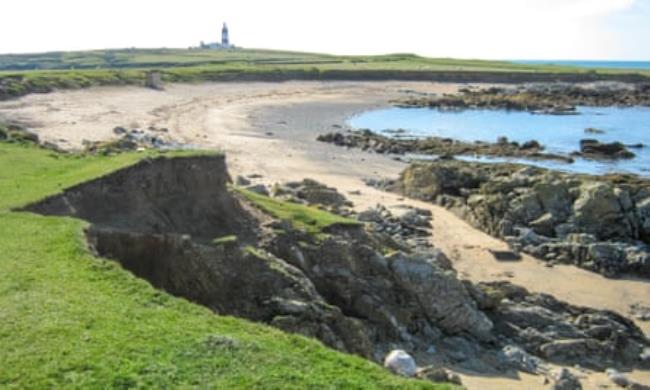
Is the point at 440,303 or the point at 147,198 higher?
the point at 147,198

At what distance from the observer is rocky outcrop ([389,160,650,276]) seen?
29219 millimetres

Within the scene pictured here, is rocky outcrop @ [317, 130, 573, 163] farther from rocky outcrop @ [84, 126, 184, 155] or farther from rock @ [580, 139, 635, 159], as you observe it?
rocky outcrop @ [84, 126, 184, 155]

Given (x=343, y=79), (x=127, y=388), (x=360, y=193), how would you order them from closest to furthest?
(x=127, y=388), (x=360, y=193), (x=343, y=79)

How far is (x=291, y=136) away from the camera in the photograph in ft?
210

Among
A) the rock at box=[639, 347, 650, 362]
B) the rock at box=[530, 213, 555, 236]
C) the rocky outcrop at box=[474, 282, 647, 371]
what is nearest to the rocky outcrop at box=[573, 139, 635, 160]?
the rock at box=[530, 213, 555, 236]

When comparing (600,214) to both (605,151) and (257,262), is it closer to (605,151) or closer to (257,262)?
(257,262)

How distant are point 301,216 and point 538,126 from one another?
66892 millimetres

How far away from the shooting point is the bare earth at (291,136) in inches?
1052

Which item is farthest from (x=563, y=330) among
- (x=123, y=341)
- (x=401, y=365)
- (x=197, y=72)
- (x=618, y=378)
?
(x=197, y=72)

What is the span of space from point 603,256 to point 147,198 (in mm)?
17628

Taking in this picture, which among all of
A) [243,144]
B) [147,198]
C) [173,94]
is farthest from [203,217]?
[173,94]

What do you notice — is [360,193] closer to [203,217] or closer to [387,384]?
[203,217]

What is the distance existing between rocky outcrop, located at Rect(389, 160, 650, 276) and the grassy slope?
66.5 feet

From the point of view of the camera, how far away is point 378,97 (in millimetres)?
111875
